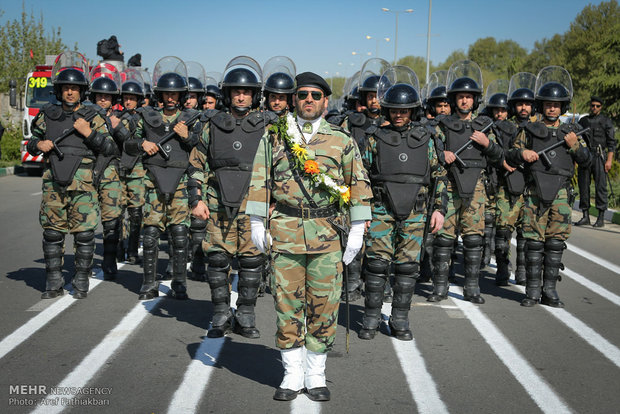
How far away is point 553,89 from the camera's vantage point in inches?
289

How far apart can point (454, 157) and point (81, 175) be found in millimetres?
3828

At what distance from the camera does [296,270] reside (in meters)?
4.75

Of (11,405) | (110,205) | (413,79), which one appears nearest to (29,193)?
(110,205)

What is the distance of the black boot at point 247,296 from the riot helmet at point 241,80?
53.2 inches

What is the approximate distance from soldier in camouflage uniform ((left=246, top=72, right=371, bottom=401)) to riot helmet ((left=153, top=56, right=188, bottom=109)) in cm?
294

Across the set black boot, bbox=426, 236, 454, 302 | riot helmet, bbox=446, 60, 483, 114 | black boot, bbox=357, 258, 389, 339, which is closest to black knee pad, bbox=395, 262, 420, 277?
black boot, bbox=357, 258, 389, 339

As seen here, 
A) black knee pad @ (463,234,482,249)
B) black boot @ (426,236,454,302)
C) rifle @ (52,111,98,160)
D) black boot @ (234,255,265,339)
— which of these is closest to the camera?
black boot @ (234,255,265,339)

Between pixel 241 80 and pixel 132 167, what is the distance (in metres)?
2.33

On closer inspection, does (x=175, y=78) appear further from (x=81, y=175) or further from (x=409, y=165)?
(x=409, y=165)

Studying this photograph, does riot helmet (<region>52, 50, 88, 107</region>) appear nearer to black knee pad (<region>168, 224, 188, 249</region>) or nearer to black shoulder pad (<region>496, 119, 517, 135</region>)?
black knee pad (<region>168, 224, 188, 249</region>)

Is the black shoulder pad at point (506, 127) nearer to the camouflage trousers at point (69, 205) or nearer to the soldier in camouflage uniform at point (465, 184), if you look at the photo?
the soldier in camouflage uniform at point (465, 184)

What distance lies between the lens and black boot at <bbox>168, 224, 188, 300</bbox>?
7.46 metres

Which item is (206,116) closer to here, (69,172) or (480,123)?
(69,172)

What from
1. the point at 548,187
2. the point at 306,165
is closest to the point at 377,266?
the point at 306,165
